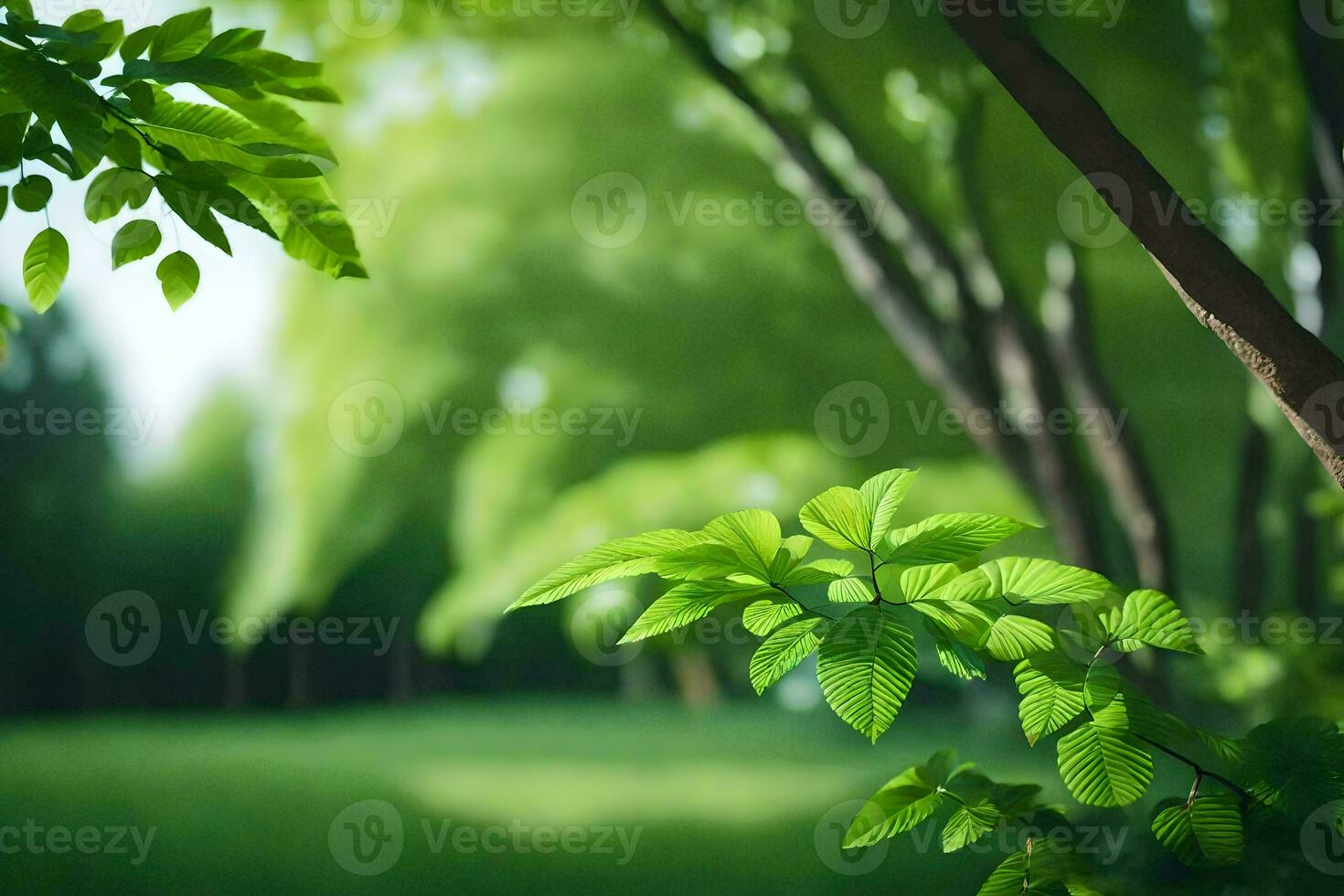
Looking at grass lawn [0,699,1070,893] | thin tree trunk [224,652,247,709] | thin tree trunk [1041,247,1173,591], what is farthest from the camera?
thin tree trunk [224,652,247,709]

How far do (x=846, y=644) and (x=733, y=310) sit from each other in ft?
8.46

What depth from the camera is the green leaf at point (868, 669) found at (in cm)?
32

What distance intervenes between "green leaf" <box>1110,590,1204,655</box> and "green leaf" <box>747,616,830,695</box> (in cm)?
13

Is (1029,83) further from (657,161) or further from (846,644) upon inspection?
(657,161)

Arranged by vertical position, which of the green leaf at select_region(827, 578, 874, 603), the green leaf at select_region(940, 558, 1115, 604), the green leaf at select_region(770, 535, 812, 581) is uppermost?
Answer: the green leaf at select_region(770, 535, 812, 581)

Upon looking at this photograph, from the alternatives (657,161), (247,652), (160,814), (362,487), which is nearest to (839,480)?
(657,161)

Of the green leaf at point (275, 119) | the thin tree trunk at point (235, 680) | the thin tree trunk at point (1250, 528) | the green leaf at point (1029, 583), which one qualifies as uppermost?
the green leaf at point (275, 119)

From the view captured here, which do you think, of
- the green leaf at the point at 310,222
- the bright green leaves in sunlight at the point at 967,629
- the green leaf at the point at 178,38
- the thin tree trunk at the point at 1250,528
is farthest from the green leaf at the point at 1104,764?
the thin tree trunk at the point at 1250,528

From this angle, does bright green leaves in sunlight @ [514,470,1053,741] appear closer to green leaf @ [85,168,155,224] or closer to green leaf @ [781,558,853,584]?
green leaf @ [781,558,853,584]

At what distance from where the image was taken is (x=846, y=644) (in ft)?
1.11

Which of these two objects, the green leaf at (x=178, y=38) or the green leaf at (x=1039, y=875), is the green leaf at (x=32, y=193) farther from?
the green leaf at (x=1039, y=875)

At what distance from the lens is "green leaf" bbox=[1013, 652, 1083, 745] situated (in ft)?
1.23

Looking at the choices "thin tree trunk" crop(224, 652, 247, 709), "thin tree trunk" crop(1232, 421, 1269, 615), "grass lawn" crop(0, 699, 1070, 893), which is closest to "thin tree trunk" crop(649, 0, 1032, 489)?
"thin tree trunk" crop(1232, 421, 1269, 615)

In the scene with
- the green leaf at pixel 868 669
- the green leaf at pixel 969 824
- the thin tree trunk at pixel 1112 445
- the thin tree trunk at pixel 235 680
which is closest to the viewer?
the green leaf at pixel 868 669
